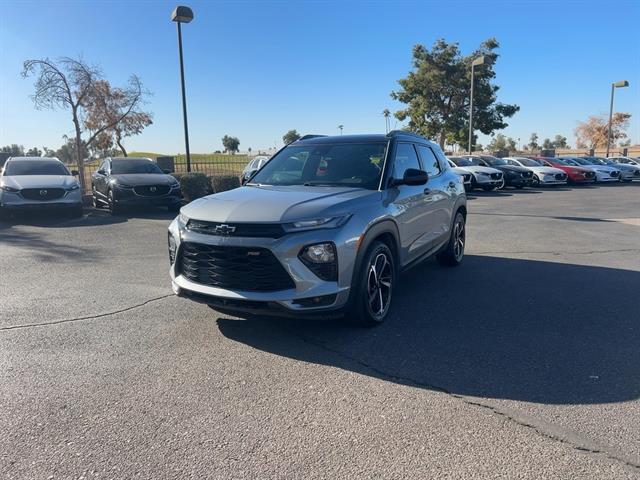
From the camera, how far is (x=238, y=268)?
3.97 m

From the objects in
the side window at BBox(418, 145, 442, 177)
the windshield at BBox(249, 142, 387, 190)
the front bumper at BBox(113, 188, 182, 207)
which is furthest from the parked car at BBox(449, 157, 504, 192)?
the windshield at BBox(249, 142, 387, 190)

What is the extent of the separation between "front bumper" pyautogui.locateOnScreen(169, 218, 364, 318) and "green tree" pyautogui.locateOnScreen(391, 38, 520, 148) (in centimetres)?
3594

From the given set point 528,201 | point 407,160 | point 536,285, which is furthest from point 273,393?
point 528,201

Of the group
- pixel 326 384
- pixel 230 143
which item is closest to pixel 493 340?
pixel 326 384

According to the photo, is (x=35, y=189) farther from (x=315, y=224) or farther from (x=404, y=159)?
(x=315, y=224)

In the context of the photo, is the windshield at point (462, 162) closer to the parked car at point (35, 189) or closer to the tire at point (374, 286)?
the parked car at point (35, 189)

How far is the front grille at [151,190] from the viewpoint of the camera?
1283 cm

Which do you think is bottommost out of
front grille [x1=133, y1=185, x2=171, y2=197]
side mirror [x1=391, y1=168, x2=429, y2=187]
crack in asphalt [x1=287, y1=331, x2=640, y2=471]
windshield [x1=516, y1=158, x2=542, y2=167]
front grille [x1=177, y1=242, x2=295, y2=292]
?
crack in asphalt [x1=287, y1=331, x2=640, y2=471]

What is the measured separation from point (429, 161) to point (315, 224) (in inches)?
116

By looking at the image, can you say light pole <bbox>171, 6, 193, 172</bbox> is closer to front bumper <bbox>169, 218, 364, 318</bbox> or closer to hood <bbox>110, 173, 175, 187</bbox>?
hood <bbox>110, 173, 175, 187</bbox>

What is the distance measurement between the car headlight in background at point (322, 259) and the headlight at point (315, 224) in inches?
6.0

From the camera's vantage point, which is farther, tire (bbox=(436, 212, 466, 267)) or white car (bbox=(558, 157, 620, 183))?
white car (bbox=(558, 157, 620, 183))

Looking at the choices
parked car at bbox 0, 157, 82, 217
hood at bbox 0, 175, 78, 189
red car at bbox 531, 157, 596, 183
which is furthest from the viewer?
red car at bbox 531, 157, 596, 183

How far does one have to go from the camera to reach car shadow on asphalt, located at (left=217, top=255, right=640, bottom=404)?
3.50 m
